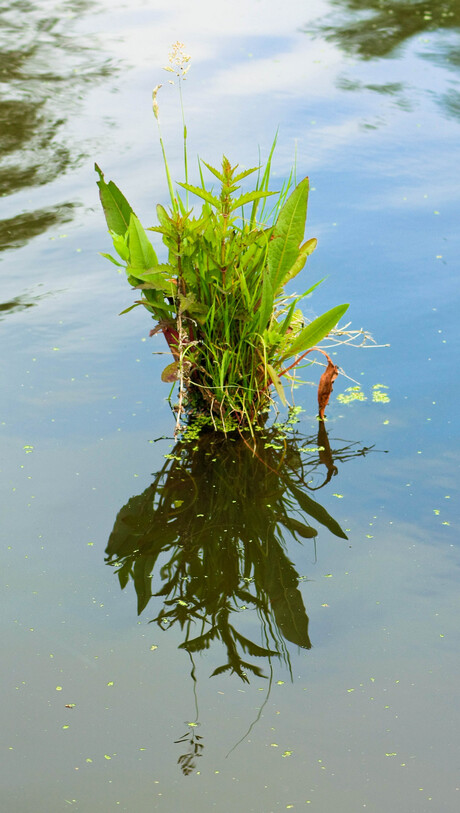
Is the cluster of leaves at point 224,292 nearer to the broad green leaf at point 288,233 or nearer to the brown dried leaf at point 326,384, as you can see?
the broad green leaf at point 288,233

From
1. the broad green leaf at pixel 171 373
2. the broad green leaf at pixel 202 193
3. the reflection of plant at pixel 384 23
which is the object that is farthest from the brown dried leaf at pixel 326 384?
the reflection of plant at pixel 384 23

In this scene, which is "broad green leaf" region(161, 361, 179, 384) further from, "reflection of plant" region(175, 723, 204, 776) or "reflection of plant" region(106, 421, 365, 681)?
"reflection of plant" region(175, 723, 204, 776)

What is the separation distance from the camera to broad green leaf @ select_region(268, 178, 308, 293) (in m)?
2.07

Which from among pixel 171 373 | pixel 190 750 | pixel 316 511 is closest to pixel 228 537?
pixel 316 511

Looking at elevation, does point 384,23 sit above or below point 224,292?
above

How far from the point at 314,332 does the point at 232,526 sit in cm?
54

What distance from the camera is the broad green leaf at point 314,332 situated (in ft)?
6.88

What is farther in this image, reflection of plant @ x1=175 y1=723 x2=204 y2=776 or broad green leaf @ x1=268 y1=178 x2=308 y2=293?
broad green leaf @ x1=268 y1=178 x2=308 y2=293

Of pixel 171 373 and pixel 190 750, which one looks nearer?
pixel 190 750

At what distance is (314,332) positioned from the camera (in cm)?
213

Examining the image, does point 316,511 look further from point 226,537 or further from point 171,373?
point 171,373

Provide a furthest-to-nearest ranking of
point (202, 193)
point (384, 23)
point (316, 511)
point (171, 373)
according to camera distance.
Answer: point (384, 23) < point (171, 373) < point (316, 511) < point (202, 193)

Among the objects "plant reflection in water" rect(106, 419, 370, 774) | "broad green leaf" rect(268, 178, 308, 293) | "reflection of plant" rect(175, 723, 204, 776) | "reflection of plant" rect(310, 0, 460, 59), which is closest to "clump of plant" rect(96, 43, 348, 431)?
"broad green leaf" rect(268, 178, 308, 293)

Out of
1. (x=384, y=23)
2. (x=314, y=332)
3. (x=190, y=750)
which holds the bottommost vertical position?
(x=190, y=750)
